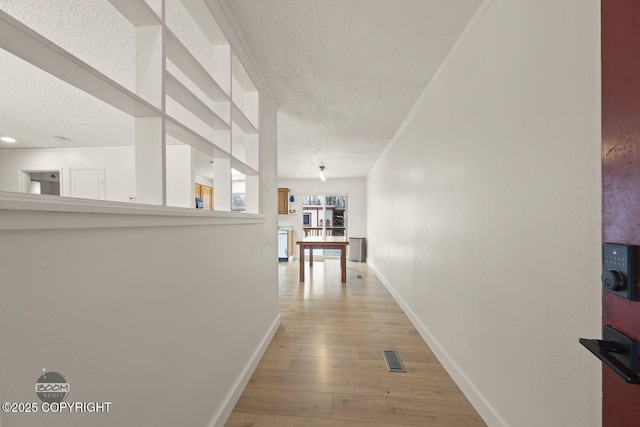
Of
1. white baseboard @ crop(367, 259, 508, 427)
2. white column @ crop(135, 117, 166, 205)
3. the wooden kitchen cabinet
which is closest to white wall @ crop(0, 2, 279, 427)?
white column @ crop(135, 117, 166, 205)

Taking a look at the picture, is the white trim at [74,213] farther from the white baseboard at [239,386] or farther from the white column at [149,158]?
the white baseboard at [239,386]

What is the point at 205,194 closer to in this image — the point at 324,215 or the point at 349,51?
the point at 324,215

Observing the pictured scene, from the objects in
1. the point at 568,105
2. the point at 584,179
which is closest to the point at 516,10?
the point at 568,105

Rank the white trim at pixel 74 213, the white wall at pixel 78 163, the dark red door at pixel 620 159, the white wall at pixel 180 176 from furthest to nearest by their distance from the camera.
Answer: the white wall at pixel 78 163 < the white wall at pixel 180 176 < the dark red door at pixel 620 159 < the white trim at pixel 74 213

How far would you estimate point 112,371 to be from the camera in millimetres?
775

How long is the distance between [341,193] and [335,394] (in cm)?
659

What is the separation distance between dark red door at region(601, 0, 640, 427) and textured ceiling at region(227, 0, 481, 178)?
1.14 meters

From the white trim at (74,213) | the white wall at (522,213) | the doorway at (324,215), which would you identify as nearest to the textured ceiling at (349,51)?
the white wall at (522,213)

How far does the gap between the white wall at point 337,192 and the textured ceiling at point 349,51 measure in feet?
14.6

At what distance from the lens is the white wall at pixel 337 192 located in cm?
795

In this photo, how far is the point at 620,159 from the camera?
67 cm

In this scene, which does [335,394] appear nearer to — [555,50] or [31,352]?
[31,352]

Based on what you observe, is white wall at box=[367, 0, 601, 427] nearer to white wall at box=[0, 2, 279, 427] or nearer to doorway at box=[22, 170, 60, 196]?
white wall at box=[0, 2, 279, 427]

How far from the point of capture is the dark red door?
63 centimetres
